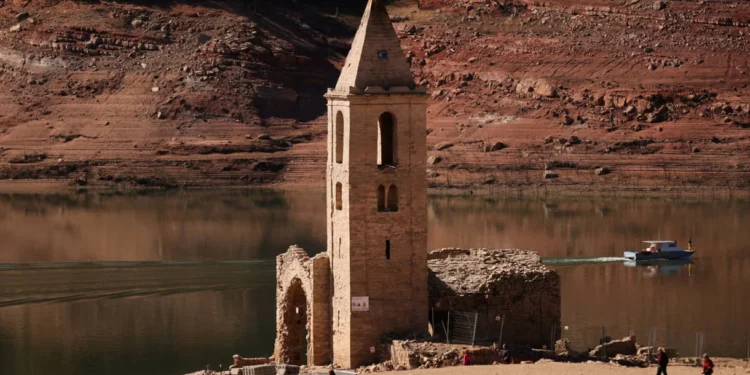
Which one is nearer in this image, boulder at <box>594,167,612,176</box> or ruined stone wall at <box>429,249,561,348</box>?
ruined stone wall at <box>429,249,561,348</box>

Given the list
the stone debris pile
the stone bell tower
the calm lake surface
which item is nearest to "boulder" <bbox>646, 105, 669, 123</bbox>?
the calm lake surface

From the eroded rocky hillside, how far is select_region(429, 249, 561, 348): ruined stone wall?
2350 inches

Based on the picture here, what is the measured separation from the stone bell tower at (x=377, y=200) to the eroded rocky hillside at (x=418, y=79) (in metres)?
63.3

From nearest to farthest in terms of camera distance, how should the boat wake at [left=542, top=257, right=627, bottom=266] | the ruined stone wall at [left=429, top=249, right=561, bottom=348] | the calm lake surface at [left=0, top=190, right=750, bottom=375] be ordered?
the ruined stone wall at [left=429, top=249, right=561, bottom=348], the calm lake surface at [left=0, top=190, right=750, bottom=375], the boat wake at [left=542, top=257, right=627, bottom=266]

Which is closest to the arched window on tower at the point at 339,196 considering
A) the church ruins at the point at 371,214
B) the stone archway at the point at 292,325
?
the church ruins at the point at 371,214

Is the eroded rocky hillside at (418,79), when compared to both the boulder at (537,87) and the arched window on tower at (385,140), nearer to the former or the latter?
the boulder at (537,87)

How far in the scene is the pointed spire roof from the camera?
57.3 m

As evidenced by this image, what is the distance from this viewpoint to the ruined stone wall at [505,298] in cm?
5956

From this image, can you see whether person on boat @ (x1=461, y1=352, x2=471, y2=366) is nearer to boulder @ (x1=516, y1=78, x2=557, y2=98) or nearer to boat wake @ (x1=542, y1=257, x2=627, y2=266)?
boat wake @ (x1=542, y1=257, x2=627, y2=266)

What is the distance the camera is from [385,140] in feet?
195

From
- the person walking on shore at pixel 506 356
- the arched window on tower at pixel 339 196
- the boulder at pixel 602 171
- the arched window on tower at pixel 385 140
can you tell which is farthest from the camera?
the boulder at pixel 602 171

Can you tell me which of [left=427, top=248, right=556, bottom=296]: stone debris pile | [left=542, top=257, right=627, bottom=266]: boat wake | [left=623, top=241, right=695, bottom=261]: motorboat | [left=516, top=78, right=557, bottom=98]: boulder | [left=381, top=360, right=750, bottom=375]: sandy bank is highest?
[left=516, top=78, right=557, bottom=98]: boulder

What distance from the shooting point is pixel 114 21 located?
14375 centimetres

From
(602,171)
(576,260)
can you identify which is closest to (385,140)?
(576,260)
